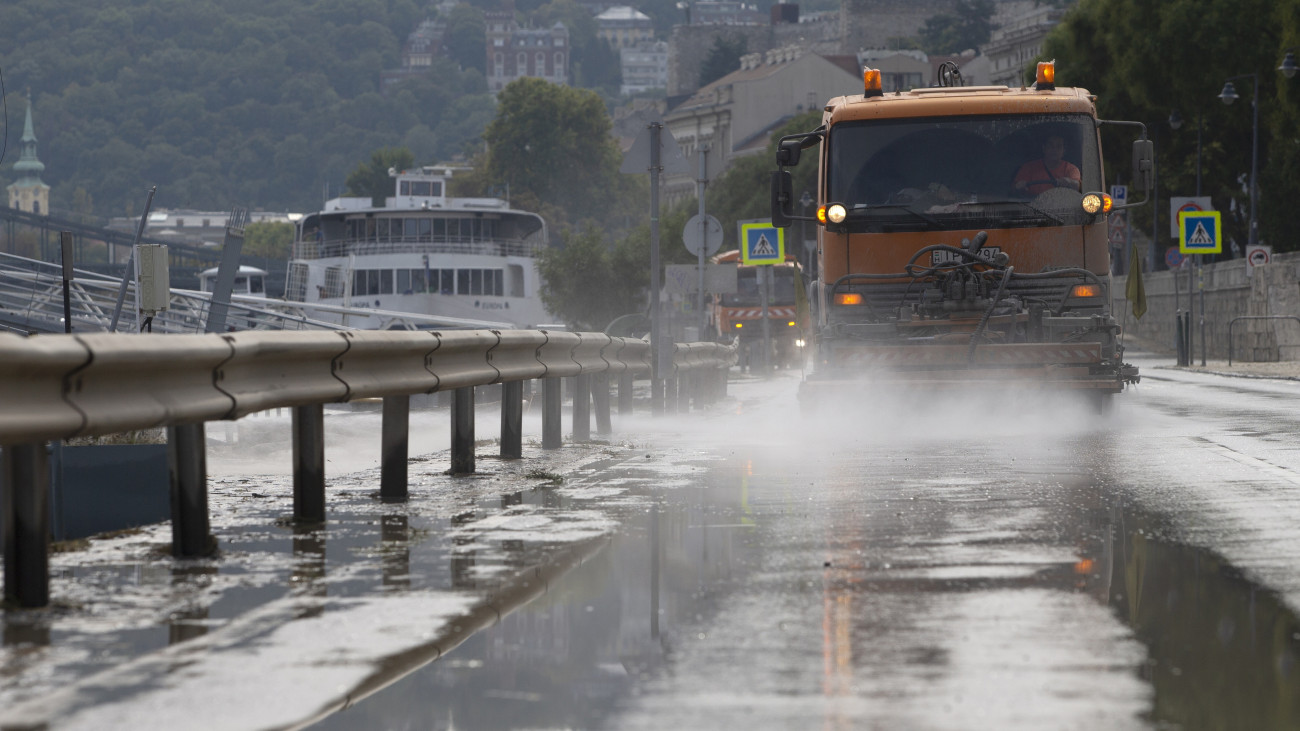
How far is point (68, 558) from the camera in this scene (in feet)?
24.6

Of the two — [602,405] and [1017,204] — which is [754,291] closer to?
[1017,204]

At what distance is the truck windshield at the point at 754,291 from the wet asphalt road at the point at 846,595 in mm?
48449

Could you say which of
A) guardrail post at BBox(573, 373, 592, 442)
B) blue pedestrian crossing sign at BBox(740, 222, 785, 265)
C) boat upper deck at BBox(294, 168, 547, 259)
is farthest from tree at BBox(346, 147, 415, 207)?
guardrail post at BBox(573, 373, 592, 442)

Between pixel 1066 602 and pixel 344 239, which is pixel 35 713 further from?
pixel 344 239

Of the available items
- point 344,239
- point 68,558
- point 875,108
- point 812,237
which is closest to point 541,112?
point 812,237

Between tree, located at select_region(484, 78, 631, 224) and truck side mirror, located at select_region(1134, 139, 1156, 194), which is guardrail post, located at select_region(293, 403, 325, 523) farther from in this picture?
tree, located at select_region(484, 78, 631, 224)

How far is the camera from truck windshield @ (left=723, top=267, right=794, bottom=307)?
2392 inches

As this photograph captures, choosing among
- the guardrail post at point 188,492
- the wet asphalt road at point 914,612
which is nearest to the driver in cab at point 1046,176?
the wet asphalt road at point 914,612

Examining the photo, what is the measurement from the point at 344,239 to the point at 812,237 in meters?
25.0

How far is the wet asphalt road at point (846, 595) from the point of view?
4.75 meters

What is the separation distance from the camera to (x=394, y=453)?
990 cm

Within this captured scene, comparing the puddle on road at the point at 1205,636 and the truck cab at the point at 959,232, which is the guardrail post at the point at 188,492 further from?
the truck cab at the point at 959,232

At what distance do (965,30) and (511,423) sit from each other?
17793 centimetres

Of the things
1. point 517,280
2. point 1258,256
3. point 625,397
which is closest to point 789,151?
point 625,397
